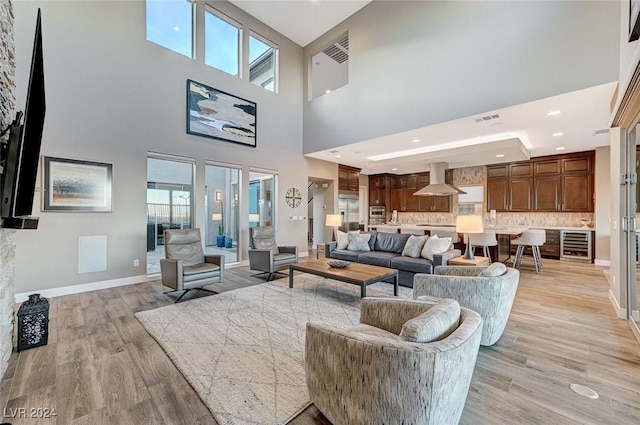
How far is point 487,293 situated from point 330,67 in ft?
25.3

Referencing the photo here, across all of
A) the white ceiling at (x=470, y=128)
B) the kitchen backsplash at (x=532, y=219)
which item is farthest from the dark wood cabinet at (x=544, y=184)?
the white ceiling at (x=470, y=128)

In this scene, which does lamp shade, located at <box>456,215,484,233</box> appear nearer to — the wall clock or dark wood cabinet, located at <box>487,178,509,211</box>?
the wall clock

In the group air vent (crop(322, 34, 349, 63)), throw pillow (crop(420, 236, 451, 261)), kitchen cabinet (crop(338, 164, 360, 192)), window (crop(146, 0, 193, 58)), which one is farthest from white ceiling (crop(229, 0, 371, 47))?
throw pillow (crop(420, 236, 451, 261))

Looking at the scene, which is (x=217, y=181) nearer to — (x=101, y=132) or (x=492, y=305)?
(x=101, y=132)

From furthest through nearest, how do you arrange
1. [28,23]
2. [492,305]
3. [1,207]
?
[28,23]
[492,305]
[1,207]

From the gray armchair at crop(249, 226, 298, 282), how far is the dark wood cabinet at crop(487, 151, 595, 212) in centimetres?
653

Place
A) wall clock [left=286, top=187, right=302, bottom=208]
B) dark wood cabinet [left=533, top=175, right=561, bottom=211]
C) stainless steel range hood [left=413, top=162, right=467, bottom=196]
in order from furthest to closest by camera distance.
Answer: wall clock [left=286, top=187, right=302, bottom=208] < dark wood cabinet [left=533, top=175, right=561, bottom=211] < stainless steel range hood [left=413, top=162, right=467, bottom=196]

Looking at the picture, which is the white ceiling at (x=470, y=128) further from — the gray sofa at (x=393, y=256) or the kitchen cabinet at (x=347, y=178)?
the gray sofa at (x=393, y=256)

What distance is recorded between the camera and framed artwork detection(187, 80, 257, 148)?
558 cm

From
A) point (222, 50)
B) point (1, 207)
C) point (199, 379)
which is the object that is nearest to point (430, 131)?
point (222, 50)

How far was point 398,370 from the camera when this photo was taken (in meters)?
1.22

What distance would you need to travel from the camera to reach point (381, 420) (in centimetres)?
129

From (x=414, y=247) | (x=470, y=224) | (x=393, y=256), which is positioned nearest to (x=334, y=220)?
(x=393, y=256)

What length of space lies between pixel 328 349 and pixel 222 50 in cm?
683
